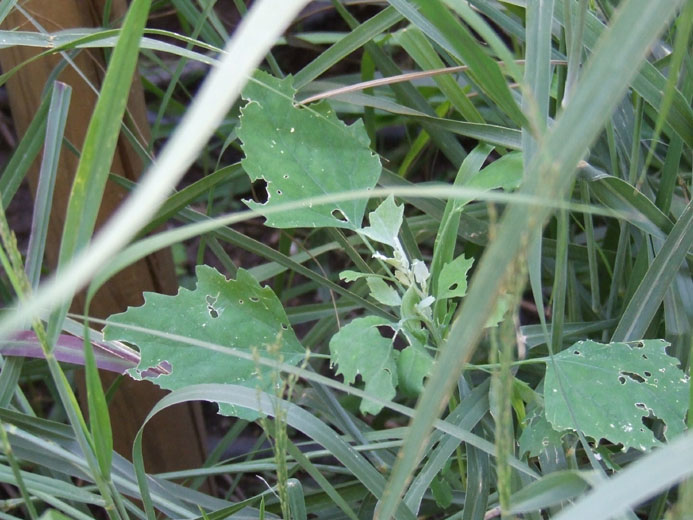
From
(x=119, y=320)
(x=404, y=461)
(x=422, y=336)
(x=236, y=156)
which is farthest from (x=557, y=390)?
(x=236, y=156)

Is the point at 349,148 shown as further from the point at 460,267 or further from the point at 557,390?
the point at 557,390

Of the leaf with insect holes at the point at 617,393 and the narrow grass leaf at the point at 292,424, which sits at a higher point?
the leaf with insect holes at the point at 617,393

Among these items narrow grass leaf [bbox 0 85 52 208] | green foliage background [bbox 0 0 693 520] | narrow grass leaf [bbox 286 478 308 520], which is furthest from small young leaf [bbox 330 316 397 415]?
narrow grass leaf [bbox 0 85 52 208]

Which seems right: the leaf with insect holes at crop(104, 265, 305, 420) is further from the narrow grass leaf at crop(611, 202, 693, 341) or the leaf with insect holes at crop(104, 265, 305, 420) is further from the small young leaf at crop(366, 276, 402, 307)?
the narrow grass leaf at crop(611, 202, 693, 341)

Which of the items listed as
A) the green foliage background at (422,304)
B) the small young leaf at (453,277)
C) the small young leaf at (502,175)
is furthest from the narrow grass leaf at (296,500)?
the small young leaf at (502,175)

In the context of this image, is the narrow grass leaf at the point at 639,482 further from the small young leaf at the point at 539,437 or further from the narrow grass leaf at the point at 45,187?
the narrow grass leaf at the point at 45,187

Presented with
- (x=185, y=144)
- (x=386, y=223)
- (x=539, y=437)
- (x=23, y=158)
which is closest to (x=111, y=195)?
(x=23, y=158)
